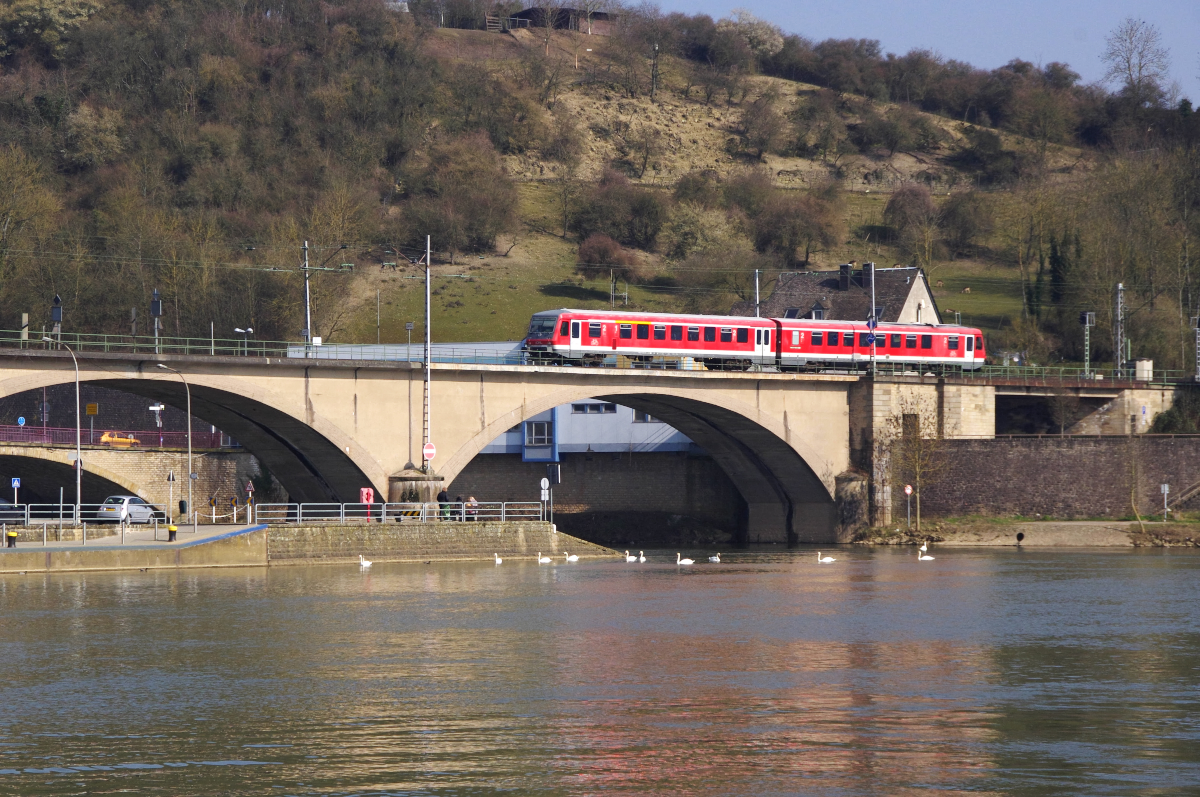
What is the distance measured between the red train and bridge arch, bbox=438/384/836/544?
2587 mm

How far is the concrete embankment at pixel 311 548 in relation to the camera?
47.9 m

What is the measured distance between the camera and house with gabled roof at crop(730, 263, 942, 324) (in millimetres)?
95562

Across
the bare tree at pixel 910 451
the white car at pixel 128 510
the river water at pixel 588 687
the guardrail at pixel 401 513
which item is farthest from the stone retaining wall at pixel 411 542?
the bare tree at pixel 910 451

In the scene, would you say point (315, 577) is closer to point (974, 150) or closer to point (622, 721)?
point (622, 721)

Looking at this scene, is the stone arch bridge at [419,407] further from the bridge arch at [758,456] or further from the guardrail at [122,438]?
the guardrail at [122,438]

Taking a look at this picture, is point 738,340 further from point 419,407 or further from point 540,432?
point 419,407

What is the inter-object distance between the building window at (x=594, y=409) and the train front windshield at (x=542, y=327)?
1425cm

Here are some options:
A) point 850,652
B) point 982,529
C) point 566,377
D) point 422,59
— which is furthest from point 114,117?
point 850,652

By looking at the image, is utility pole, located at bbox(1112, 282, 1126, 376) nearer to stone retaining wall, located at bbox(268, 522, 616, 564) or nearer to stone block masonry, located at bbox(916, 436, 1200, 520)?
stone block masonry, located at bbox(916, 436, 1200, 520)

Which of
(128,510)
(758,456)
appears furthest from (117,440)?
(758,456)

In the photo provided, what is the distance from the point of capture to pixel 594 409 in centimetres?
8475

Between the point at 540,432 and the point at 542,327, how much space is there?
14192mm

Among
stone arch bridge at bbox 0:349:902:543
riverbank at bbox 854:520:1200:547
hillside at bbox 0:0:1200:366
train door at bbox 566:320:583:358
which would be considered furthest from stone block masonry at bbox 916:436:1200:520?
hillside at bbox 0:0:1200:366

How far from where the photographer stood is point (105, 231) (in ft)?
331
